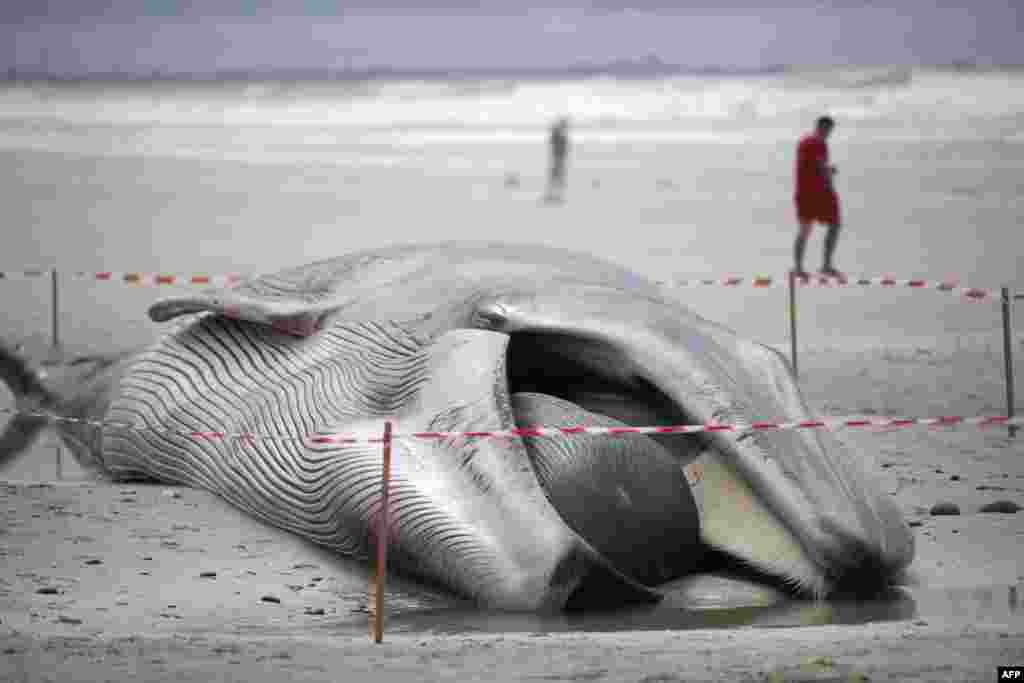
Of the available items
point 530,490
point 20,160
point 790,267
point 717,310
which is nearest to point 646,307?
point 530,490

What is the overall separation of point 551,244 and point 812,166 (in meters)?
5.18

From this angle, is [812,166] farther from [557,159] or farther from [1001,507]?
[557,159]

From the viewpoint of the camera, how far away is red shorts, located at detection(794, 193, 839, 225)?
17.6m

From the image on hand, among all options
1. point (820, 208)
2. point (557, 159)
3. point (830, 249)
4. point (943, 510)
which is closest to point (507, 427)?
point (943, 510)

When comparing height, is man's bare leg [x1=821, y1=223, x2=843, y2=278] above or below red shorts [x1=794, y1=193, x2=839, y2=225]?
below

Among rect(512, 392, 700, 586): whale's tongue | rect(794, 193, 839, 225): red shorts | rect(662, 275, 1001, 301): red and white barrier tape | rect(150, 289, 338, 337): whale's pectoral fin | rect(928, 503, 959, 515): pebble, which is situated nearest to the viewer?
rect(512, 392, 700, 586): whale's tongue

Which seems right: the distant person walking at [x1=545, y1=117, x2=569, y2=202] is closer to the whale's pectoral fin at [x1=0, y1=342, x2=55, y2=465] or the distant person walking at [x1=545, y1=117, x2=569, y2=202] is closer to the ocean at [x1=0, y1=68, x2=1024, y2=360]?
the ocean at [x1=0, y1=68, x2=1024, y2=360]

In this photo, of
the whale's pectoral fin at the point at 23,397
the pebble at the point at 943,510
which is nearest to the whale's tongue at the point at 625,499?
the pebble at the point at 943,510

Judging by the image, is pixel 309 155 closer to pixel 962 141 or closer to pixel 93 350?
pixel 962 141

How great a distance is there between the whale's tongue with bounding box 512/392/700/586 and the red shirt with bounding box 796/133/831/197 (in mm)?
10985

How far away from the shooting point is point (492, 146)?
48.0 m

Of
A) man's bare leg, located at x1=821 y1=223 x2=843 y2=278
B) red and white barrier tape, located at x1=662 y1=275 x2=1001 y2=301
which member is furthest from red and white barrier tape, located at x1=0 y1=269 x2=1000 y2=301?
man's bare leg, located at x1=821 y1=223 x2=843 y2=278

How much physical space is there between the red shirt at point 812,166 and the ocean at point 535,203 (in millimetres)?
1154

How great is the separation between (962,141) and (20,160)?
20540 millimetres
